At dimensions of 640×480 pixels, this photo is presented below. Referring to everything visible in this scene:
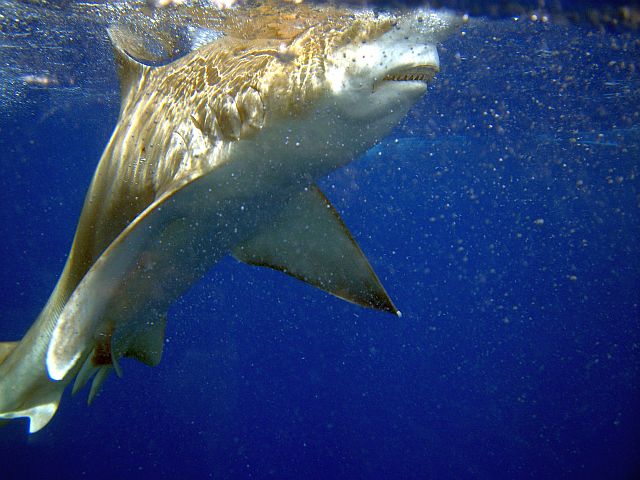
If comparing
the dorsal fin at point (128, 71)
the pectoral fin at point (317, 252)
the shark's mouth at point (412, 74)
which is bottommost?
the pectoral fin at point (317, 252)

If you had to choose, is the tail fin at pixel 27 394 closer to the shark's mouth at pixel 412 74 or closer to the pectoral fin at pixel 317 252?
the pectoral fin at pixel 317 252

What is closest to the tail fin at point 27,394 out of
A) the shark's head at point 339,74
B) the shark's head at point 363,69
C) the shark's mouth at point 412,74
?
the shark's head at point 339,74

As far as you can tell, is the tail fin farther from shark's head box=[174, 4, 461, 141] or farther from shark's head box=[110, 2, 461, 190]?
Answer: shark's head box=[174, 4, 461, 141]

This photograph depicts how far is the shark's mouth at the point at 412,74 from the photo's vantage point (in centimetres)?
255

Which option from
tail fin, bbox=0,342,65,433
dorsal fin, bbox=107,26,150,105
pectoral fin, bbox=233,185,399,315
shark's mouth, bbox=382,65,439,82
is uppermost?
dorsal fin, bbox=107,26,150,105

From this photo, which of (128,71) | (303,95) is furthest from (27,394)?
(303,95)

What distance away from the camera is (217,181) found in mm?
3117

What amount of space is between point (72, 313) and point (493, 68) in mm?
12276

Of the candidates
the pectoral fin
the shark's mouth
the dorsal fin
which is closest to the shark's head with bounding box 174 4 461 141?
the shark's mouth

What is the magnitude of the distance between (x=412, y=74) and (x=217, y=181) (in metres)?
1.43

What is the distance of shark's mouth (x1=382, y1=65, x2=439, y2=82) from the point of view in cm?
255

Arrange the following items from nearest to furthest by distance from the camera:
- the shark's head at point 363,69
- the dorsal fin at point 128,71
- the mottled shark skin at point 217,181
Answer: the shark's head at point 363,69
the mottled shark skin at point 217,181
the dorsal fin at point 128,71

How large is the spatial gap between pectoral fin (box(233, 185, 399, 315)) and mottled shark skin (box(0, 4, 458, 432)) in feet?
0.03

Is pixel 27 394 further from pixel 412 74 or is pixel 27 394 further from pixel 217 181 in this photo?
pixel 412 74
